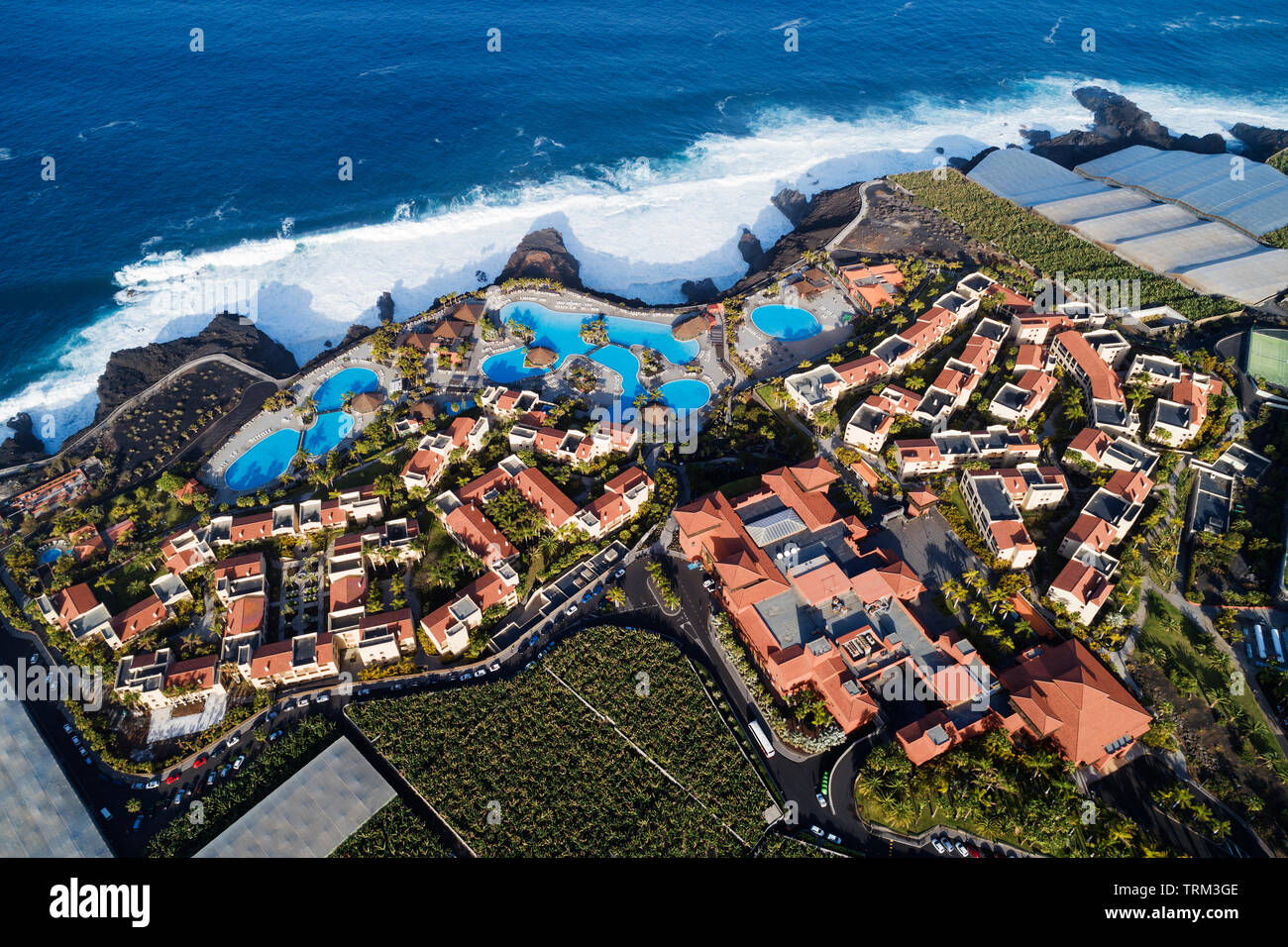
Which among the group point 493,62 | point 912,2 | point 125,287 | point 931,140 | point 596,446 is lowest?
point 596,446

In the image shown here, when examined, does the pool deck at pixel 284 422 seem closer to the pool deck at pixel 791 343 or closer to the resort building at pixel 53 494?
the resort building at pixel 53 494

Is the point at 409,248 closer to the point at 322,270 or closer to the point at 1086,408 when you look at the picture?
the point at 322,270

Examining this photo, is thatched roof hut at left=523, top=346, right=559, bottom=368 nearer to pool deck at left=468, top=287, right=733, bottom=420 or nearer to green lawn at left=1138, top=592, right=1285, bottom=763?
pool deck at left=468, top=287, right=733, bottom=420

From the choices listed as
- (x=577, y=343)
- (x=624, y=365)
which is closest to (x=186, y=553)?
(x=577, y=343)

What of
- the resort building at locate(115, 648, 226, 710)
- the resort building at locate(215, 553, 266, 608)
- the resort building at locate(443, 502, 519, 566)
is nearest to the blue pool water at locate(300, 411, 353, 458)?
the resort building at locate(215, 553, 266, 608)

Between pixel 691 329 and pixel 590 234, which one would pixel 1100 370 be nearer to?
pixel 691 329

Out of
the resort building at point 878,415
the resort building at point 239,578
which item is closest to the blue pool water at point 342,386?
the resort building at point 239,578

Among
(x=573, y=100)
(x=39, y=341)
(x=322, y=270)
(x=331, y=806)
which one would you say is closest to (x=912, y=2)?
(x=573, y=100)
